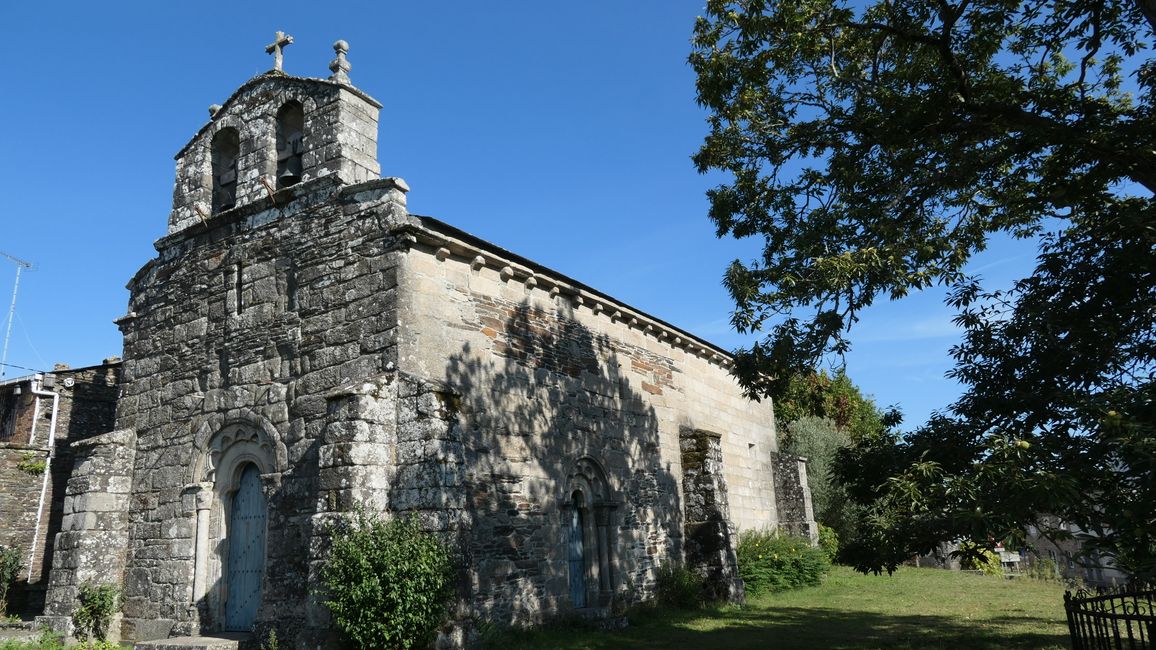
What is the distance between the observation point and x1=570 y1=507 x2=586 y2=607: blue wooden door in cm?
1320

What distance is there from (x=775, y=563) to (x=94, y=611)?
43.4 feet

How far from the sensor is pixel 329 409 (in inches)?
407

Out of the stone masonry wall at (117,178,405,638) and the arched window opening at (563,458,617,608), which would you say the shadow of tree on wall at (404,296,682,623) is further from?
the stone masonry wall at (117,178,405,638)

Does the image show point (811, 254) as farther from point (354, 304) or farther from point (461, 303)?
point (354, 304)

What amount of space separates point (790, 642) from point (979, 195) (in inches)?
267

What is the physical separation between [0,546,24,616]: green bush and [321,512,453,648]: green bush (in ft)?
36.5

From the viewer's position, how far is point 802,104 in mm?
10820

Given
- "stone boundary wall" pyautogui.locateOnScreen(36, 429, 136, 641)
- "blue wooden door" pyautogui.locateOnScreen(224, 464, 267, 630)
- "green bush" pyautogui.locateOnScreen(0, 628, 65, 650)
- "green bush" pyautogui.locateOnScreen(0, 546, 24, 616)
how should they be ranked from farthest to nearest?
"green bush" pyautogui.locateOnScreen(0, 546, 24, 616) → "stone boundary wall" pyautogui.locateOnScreen(36, 429, 136, 641) → "blue wooden door" pyautogui.locateOnScreen(224, 464, 267, 630) → "green bush" pyautogui.locateOnScreen(0, 628, 65, 650)

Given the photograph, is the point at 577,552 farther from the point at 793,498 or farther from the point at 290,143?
the point at 793,498

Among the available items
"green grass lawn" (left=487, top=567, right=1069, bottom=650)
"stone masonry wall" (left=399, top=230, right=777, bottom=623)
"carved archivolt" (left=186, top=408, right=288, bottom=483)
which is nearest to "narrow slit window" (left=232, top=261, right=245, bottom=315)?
"carved archivolt" (left=186, top=408, right=288, bottom=483)

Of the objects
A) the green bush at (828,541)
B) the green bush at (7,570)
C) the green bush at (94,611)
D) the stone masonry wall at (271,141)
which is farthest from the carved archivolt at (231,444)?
the green bush at (828,541)

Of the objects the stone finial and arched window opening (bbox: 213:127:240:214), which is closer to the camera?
the stone finial

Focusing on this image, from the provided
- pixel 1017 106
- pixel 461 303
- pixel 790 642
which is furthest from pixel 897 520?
pixel 461 303

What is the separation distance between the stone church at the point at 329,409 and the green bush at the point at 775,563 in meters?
1.66
